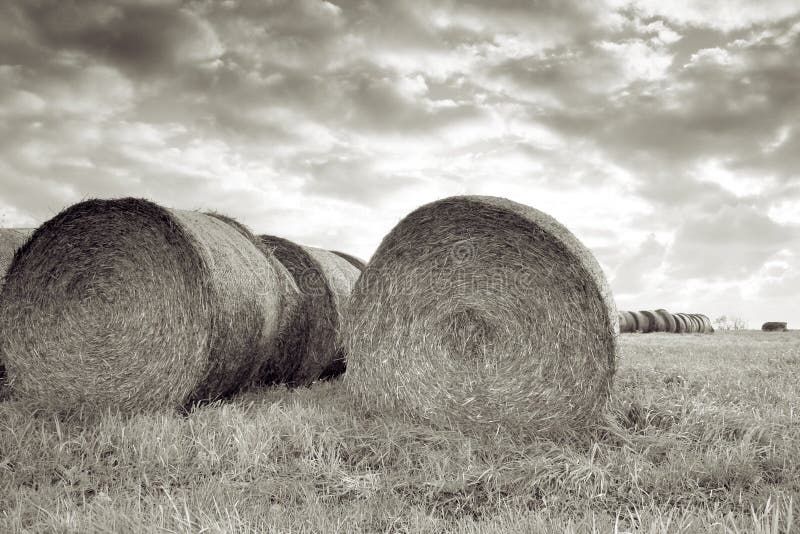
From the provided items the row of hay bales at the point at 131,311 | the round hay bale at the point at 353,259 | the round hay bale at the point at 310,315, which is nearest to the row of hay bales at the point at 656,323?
the round hay bale at the point at 353,259

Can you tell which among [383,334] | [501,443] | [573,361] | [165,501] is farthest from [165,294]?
[573,361]

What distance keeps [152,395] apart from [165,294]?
0.83 metres

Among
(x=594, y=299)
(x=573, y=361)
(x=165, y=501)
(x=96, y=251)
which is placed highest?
(x=96, y=251)

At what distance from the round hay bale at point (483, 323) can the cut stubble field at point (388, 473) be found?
0.26 m

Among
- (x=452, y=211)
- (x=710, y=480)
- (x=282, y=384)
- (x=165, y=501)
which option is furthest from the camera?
(x=282, y=384)

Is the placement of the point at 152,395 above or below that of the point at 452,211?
below

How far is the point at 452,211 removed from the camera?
16.4 ft

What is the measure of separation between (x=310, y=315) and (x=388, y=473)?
316 cm

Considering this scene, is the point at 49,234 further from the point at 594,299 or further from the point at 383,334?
the point at 594,299

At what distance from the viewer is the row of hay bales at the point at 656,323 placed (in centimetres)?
A: 2419

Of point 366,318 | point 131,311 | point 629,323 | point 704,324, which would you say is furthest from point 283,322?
point 704,324

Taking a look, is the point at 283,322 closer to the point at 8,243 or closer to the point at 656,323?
the point at 8,243

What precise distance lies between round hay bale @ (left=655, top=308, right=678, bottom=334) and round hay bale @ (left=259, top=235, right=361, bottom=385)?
71.3 feet

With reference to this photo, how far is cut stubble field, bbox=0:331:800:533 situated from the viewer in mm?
2973
